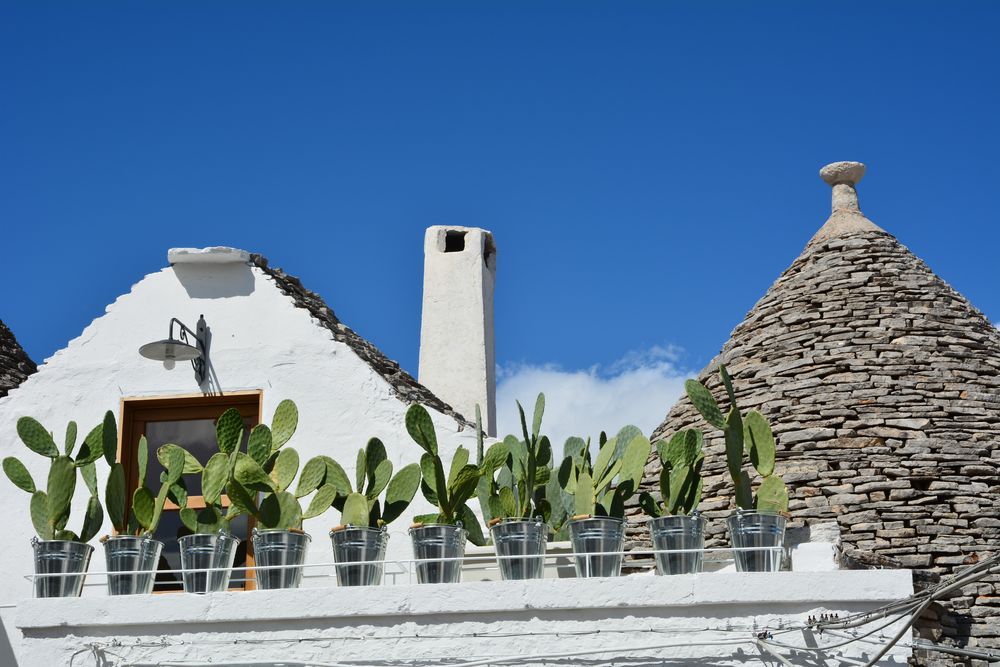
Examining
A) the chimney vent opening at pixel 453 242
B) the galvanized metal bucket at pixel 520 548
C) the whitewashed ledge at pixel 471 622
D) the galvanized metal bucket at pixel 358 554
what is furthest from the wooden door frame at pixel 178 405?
the chimney vent opening at pixel 453 242

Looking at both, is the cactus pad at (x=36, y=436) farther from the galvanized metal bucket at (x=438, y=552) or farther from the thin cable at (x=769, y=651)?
the thin cable at (x=769, y=651)

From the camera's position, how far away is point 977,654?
693 cm

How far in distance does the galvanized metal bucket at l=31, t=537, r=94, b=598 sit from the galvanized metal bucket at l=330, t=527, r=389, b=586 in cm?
156

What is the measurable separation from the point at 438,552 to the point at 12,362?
23.4 ft

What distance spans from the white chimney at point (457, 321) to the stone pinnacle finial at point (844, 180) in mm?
3834

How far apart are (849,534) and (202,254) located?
5.91 metres

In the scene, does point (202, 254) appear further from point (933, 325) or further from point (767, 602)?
point (933, 325)

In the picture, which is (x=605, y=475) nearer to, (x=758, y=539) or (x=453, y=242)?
(x=758, y=539)

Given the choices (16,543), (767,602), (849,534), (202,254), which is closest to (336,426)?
(202,254)

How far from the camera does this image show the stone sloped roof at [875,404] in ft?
39.7

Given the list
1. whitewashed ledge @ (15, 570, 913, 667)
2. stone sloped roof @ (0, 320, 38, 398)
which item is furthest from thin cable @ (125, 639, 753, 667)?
stone sloped roof @ (0, 320, 38, 398)

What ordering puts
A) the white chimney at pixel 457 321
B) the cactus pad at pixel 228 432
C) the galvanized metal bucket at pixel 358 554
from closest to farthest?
the galvanized metal bucket at pixel 358 554, the cactus pad at pixel 228 432, the white chimney at pixel 457 321

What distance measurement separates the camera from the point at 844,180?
15.5 m

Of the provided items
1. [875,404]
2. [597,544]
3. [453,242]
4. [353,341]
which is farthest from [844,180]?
[597,544]
